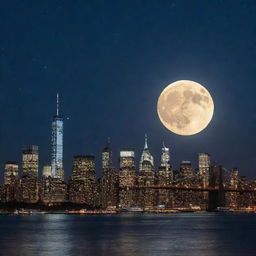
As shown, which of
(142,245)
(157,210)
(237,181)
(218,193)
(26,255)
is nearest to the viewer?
(26,255)

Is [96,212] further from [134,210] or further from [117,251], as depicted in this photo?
[117,251]

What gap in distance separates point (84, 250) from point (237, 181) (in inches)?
4276

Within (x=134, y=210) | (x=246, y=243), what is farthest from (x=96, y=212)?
(x=246, y=243)

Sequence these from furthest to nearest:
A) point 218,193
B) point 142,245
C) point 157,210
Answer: point 157,210 → point 218,193 → point 142,245

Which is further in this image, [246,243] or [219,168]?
[219,168]

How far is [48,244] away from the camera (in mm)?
45719

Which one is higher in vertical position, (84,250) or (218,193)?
(218,193)

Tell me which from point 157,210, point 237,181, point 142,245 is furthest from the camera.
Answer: point 157,210

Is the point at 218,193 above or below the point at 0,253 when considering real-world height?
above

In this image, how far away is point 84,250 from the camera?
133ft

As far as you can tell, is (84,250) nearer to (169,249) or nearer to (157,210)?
(169,249)

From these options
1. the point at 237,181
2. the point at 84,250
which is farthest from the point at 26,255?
the point at 237,181

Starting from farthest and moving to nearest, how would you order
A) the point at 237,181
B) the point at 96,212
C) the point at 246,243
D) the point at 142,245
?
the point at 96,212 < the point at 237,181 < the point at 246,243 < the point at 142,245

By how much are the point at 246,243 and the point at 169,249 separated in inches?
399
